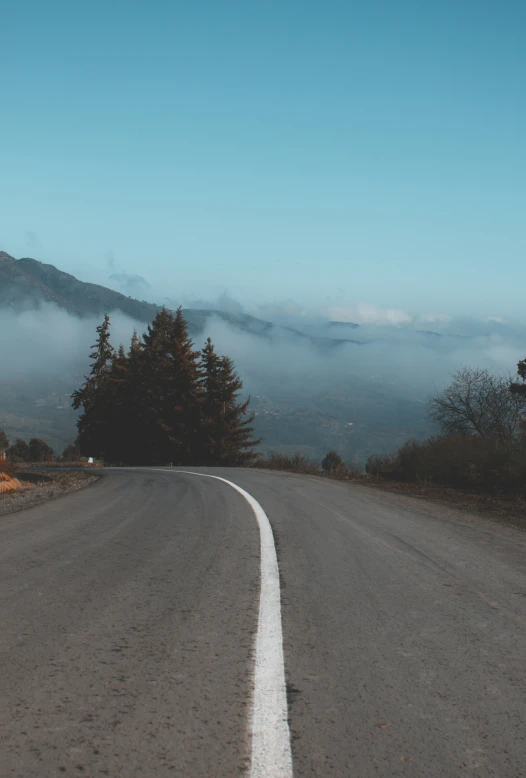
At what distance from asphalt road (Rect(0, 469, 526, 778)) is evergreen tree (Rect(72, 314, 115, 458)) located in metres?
52.2

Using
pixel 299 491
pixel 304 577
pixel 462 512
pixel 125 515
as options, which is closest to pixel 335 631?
pixel 304 577

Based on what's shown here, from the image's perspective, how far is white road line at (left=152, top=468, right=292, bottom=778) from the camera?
240 centimetres

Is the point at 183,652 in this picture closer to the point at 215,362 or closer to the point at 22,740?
the point at 22,740

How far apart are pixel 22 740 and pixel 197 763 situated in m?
0.73

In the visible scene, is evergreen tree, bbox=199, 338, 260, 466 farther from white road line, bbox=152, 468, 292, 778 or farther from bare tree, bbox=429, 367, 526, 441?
white road line, bbox=152, 468, 292, 778

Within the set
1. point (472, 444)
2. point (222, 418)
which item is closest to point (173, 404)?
point (222, 418)

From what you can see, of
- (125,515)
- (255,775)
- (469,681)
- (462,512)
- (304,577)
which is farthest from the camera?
(462,512)

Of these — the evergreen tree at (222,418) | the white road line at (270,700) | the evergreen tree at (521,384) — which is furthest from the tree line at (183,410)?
the white road line at (270,700)

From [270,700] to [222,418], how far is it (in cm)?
4341

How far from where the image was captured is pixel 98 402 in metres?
59.4

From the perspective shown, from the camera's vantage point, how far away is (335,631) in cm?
403

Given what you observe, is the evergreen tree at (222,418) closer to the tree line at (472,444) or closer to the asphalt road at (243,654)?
the tree line at (472,444)

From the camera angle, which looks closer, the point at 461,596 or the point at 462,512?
the point at 461,596

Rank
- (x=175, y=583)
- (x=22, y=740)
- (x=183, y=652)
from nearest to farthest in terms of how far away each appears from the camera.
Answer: (x=22, y=740) < (x=183, y=652) < (x=175, y=583)
